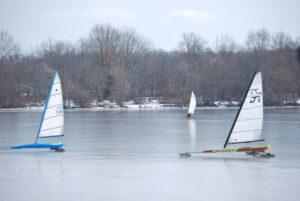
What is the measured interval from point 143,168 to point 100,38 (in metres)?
83.1

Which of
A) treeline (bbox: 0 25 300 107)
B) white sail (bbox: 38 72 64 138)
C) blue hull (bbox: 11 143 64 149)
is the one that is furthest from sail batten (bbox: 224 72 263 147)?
treeline (bbox: 0 25 300 107)

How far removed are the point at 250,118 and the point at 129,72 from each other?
249ft

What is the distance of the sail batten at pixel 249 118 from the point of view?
68.9 ft

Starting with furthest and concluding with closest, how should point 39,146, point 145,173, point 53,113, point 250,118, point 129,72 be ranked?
point 129,72
point 53,113
point 39,146
point 250,118
point 145,173

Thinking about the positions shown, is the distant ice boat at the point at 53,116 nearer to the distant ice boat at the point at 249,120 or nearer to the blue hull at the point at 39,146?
the blue hull at the point at 39,146

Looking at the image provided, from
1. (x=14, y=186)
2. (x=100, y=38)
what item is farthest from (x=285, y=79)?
(x=14, y=186)

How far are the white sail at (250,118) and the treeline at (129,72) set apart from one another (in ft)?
202

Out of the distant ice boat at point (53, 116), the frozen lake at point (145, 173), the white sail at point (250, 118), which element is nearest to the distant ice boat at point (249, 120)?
the white sail at point (250, 118)

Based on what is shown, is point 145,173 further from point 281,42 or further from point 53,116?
point 281,42

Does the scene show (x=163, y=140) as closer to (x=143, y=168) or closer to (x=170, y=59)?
(x=143, y=168)

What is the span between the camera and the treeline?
86.8 metres

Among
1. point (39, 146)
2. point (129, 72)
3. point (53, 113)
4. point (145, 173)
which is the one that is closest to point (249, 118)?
point (145, 173)

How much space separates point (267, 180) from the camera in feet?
51.3

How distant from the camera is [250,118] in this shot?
69.5 ft
